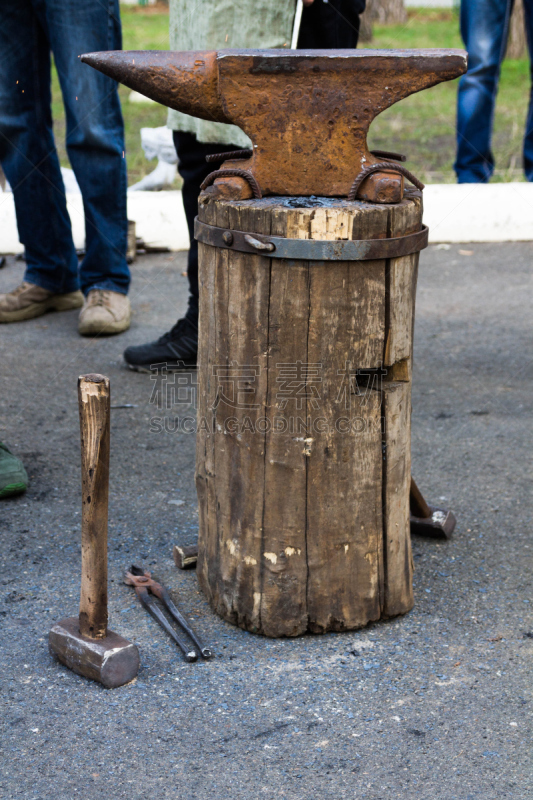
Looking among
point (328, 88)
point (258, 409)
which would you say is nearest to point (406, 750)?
point (258, 409)

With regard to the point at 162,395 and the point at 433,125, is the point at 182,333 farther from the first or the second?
the point at 433,125

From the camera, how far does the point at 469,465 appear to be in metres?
2.91

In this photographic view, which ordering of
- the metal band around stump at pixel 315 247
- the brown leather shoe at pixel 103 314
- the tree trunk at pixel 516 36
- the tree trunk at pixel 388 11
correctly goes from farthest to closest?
the tree trunk at pixel 388 11
the tree trunk at pixel 516 36
the brown leather shoe at pixel 103 314
the metal band around stump at pixel 315 247

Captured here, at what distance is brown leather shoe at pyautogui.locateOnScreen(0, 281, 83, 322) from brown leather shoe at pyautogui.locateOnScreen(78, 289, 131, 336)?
33 centimetres

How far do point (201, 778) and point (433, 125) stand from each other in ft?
25.8

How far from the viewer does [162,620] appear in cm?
202

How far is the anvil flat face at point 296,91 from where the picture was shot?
1778mm

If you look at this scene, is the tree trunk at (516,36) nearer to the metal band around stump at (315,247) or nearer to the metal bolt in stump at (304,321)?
the metal bolt in stump at (304,321)

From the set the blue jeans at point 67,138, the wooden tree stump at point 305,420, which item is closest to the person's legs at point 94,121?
the blue jeans at point 67,138

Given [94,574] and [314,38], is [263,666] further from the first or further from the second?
[314,38]

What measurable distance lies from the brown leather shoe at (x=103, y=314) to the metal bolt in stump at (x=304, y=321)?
201 cm

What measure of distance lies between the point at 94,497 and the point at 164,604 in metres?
0.45

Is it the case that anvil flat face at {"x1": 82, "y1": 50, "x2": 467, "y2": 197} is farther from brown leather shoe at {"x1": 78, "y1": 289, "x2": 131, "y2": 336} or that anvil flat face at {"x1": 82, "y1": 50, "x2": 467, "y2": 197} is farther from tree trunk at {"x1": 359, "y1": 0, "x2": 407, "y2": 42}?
tree trunk at {"x1": 359, "y1": 0, "x2": 407, "y2": 42}

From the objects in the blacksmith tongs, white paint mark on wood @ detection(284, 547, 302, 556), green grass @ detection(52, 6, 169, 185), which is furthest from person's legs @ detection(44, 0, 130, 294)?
green grass @ detection(52, 6, 169, 185)
